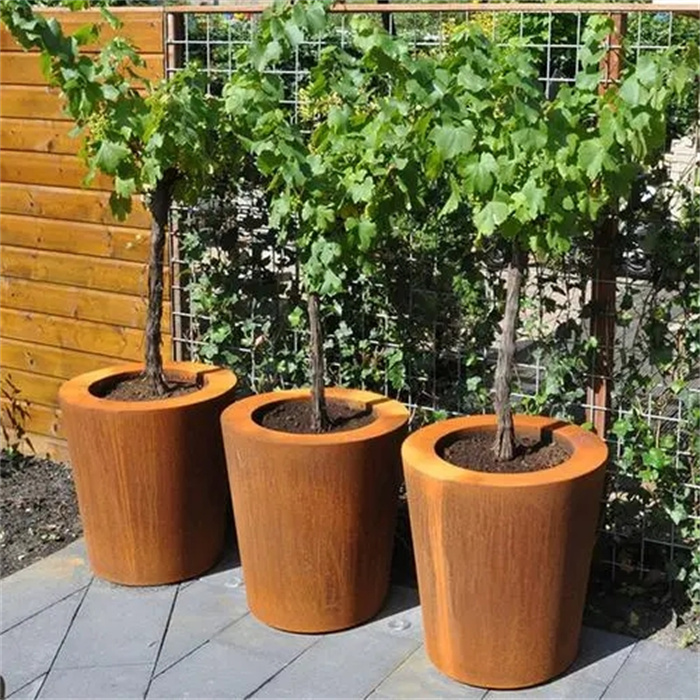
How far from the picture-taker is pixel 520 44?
3018 millimetres

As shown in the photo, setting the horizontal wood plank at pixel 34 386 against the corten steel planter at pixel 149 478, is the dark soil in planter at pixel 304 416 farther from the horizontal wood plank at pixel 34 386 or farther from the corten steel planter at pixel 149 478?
the horizontal wood plank at pixel 34 386

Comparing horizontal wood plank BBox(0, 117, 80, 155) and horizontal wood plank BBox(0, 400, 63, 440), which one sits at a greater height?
horizontal wood plank BBox(0, 117, 80, 155)

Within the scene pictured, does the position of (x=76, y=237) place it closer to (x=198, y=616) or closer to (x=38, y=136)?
(x=38, y=136)

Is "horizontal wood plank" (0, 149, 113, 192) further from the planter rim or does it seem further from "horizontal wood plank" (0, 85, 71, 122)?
the planter rim

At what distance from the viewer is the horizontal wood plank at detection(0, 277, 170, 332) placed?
14.7ft

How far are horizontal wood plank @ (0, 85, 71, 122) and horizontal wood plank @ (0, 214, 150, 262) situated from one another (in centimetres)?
43

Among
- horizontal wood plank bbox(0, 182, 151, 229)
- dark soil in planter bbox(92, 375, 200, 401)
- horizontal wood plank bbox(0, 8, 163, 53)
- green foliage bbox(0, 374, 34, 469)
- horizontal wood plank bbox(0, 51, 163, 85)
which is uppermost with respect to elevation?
horizontal wood plank bbox(0, 8, 163, 53)

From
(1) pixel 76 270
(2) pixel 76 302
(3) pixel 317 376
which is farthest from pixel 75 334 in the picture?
(3) pixel 317 376

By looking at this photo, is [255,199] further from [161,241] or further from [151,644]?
[151,644]

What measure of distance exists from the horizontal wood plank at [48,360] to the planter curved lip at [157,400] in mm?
500

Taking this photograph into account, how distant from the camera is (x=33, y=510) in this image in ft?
14.8

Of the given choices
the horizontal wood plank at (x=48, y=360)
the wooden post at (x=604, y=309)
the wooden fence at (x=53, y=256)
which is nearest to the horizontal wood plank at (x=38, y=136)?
the wooden fence at (x=53, y=256)

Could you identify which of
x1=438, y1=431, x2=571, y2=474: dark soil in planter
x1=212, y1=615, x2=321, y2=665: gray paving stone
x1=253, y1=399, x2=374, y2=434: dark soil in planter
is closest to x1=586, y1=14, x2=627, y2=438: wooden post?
x1=438, y1=431, x2=571, y2=474: dark soil in planter

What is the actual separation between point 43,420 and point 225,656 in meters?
1.97
